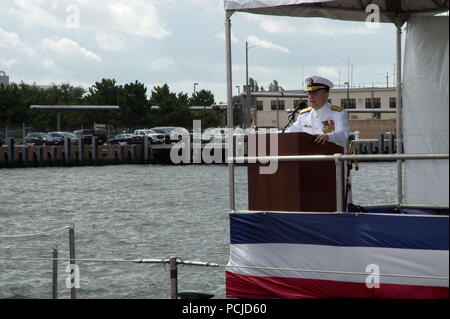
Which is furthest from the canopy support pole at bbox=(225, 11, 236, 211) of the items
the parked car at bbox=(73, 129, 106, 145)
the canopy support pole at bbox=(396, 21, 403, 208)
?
the parked car at bbox=(73, 129, 106, 145)

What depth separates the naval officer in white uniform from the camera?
7.52m

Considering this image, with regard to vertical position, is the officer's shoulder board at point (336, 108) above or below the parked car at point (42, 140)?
below

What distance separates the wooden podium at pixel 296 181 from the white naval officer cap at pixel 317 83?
701 mm

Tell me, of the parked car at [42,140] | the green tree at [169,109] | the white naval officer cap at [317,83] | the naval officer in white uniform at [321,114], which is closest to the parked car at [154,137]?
the parked car at [42,140]

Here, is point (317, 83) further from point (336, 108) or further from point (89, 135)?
point (89, 135)

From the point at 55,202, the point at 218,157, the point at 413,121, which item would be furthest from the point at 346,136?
the point at 218,157

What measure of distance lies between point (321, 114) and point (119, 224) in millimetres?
22443

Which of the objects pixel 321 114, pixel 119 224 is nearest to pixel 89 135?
pixel 119 224

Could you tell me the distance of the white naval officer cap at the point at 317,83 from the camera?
24.9 ft

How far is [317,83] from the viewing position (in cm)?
762

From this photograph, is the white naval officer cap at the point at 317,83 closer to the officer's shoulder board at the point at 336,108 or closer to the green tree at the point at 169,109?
the officer's shoulder board at the point at 336,108

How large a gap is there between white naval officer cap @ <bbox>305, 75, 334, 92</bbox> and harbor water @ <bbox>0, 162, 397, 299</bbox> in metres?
2.13

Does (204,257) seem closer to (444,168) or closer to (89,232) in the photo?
(89,232)
